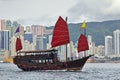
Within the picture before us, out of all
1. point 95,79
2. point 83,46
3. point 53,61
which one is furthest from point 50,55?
point 95,79

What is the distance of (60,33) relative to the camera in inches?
4321

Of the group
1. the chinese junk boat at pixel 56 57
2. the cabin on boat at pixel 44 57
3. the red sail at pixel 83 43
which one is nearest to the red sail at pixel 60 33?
the chinese junk boat at pixel 56 57

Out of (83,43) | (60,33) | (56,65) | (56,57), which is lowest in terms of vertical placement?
(56,65)

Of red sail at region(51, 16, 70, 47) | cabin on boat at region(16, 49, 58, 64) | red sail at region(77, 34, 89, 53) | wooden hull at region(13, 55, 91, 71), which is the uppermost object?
red sail at region(51, 16, 70, 47)

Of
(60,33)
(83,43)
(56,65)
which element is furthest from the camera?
(60,33)

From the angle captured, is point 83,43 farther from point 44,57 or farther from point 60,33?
point 44,57

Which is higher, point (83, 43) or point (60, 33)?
point (60, 33)

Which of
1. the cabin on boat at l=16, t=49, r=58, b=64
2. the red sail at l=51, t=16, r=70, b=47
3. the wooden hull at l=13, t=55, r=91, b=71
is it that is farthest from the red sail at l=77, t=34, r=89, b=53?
the cabin on boat at l=16, t=49, r=58, b=64

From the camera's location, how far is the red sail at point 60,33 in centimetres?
10919

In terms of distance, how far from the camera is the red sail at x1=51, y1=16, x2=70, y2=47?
109188 mm

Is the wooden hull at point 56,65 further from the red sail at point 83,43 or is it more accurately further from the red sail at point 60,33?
the red sail at point 60,33

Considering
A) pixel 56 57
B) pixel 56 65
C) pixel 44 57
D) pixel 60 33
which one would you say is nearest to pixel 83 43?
pixel 60 33

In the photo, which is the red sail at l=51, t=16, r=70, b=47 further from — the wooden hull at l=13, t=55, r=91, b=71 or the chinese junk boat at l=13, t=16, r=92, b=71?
the wooden hull at l=13, t=55, r=91, b=71

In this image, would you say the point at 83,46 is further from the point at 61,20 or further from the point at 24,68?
the point at 24,68
